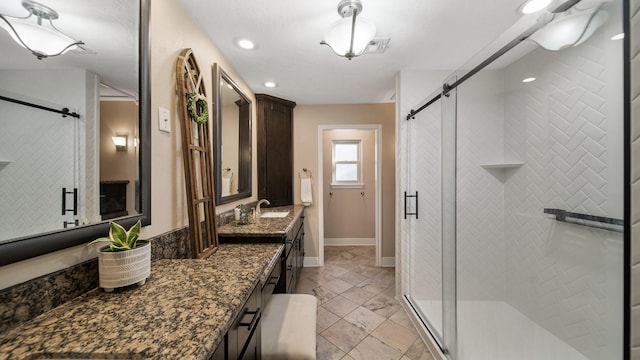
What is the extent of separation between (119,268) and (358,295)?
90.7 inches

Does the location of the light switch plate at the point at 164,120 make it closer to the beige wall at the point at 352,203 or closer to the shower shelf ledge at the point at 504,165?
the shower shelf ledge at the point at 504,165

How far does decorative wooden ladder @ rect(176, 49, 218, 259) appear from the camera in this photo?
126 centimetres

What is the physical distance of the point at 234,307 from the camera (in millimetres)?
677

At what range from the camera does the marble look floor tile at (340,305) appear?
7.24 feet

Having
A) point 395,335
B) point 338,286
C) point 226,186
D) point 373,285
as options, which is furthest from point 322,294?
point 226,186

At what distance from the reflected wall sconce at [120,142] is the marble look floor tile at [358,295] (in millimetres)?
2356

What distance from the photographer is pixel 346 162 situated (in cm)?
441

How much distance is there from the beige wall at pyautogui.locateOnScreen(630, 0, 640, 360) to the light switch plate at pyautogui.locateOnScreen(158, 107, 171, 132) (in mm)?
1730

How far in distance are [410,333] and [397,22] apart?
243 centimetres

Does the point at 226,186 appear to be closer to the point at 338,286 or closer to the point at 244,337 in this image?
the point at 244,337

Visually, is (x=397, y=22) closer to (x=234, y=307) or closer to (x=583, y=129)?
(x=583, y=129)

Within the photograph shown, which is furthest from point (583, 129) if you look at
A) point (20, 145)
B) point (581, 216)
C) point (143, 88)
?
point (20, 145)

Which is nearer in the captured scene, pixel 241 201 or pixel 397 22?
pixel 397 22

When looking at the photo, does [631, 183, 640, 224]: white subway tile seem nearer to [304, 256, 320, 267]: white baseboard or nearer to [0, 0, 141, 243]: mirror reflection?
[0, 0, 141, 243]: mirror reflection
